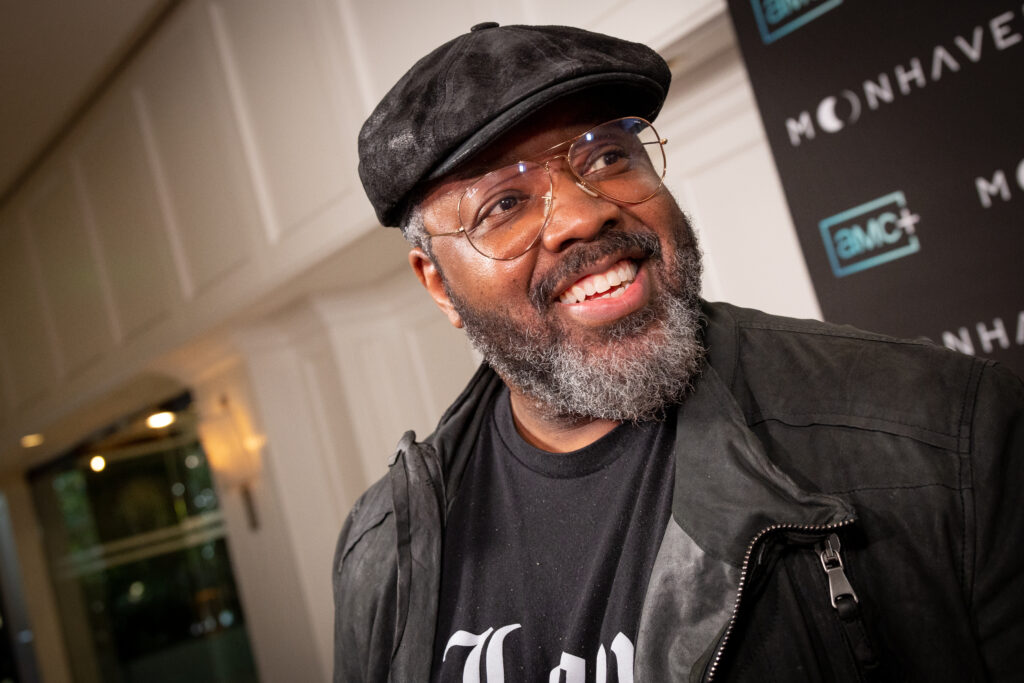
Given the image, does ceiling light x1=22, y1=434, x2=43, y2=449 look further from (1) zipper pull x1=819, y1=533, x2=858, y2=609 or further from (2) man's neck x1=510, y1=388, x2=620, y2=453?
(1) zipper pull x1=819, y1=533, x2=858, y2=609

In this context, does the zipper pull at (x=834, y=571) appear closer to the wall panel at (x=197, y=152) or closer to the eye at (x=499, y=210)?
the eye at (x=499, y=210)

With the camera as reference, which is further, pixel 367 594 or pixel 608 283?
pixel 367 594

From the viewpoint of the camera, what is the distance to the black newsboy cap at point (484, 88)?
0.95 metres

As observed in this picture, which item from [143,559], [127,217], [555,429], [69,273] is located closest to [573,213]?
[555,429]

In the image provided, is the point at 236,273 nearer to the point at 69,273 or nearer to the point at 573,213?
the point at 69,273

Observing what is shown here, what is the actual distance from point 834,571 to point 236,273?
2.46 metres

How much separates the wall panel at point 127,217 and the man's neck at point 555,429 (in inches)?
94.1

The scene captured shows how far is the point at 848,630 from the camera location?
79 cm

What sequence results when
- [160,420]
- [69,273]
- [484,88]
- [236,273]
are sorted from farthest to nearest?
[160,420]
[69,273]
[236,273]
[484,88]

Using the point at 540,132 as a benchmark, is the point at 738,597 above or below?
below

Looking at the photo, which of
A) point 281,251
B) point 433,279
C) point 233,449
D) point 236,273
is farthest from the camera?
point 233,449

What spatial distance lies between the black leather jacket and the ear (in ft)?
1.36

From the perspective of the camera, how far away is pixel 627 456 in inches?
41.1

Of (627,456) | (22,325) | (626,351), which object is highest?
(22,325)
